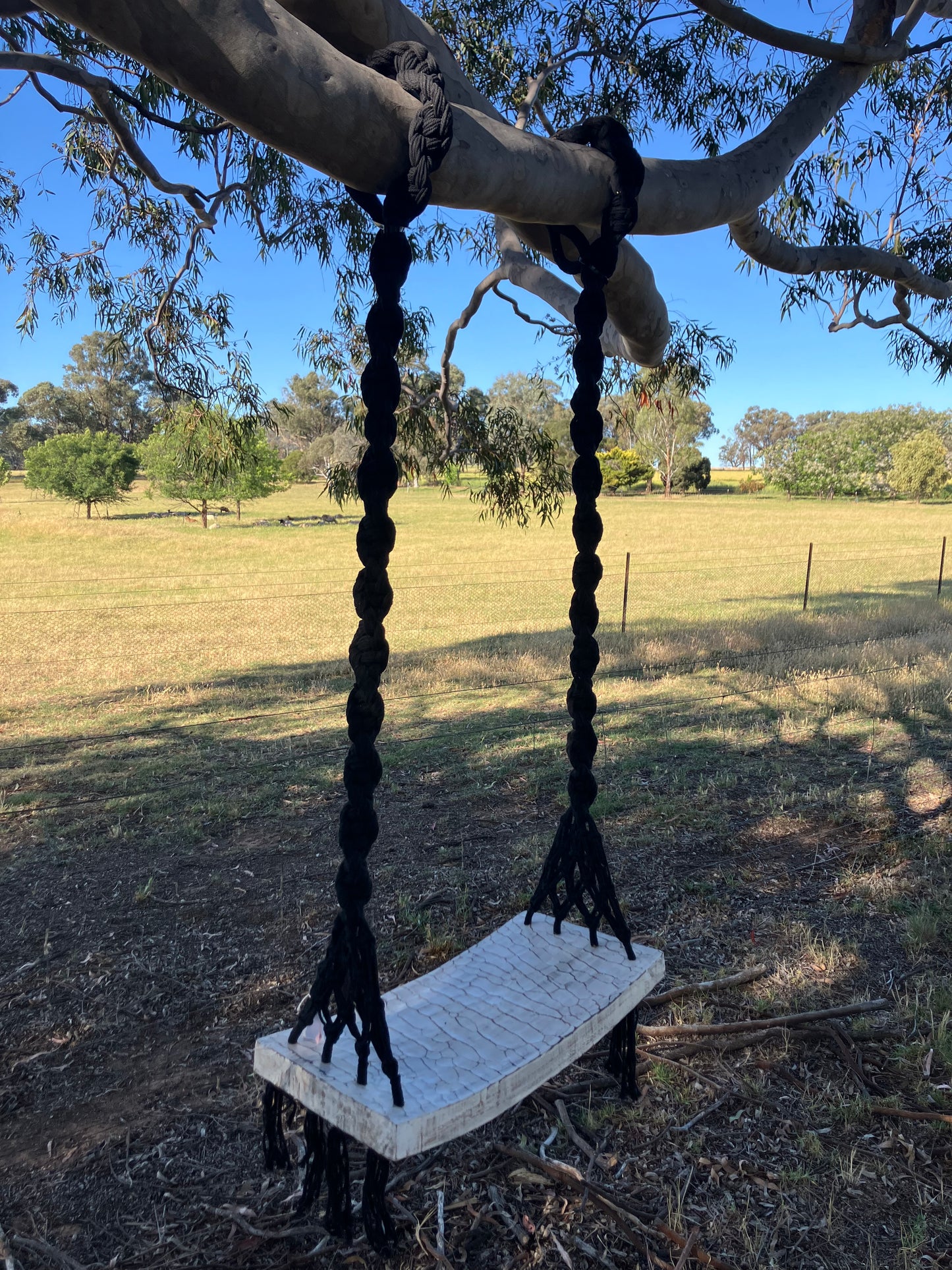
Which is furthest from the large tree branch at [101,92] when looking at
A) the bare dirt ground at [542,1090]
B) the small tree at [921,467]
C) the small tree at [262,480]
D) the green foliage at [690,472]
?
the green foliage at [690,472]

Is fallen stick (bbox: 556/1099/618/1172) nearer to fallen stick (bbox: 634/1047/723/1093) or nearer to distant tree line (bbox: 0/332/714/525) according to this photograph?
fallen stick (bbox: 634/1047/723/1093)

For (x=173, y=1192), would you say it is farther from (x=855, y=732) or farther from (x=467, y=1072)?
(x=855, y=732)

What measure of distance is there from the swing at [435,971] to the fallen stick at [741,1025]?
38 cm

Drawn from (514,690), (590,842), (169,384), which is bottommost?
(514,690)

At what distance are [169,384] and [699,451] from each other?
70705mm

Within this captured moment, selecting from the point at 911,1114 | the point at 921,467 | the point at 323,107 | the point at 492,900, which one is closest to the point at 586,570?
the point at 323,107

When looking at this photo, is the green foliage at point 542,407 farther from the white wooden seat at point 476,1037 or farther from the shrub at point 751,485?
the shrub at point 751,485

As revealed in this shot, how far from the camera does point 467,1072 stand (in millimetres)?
2020

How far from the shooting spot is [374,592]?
1882mm

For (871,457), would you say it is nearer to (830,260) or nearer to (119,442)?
(119,442)

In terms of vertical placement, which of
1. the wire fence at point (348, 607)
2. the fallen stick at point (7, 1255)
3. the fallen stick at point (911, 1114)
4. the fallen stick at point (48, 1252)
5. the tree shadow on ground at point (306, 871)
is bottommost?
the wire fence at point (348, 607)

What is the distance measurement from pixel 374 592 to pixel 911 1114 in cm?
221

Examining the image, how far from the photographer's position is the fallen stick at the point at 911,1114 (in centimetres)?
259

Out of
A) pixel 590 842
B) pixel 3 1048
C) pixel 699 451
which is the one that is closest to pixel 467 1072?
pixel 590 842
